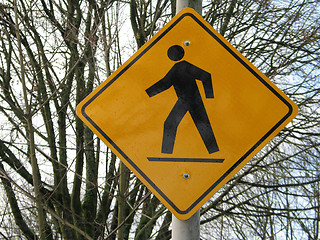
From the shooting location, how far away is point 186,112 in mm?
2262

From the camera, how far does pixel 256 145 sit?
7.29 feet

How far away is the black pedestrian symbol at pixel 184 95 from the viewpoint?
7.33 feet

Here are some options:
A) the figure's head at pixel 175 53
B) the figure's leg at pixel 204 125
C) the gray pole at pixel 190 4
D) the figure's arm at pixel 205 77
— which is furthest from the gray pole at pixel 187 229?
the gray pole at pixel 190 4

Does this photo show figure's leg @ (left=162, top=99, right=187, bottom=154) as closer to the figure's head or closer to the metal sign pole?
the figure's head

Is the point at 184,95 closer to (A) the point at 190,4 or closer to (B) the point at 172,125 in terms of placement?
(B) the point at 172,125

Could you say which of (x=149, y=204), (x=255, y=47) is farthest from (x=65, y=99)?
(x=255, y=47)

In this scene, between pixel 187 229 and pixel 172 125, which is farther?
pixel 172 125

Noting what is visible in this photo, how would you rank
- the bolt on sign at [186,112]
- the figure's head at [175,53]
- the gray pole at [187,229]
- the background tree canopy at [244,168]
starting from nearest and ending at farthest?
1. the gray pole at [187,229]
2. the bolt on sign at [186,112]
3. the figure's head at [175,53]
4. the background tree canopy at [244,168]

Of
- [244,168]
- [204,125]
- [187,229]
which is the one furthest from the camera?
[244,168]

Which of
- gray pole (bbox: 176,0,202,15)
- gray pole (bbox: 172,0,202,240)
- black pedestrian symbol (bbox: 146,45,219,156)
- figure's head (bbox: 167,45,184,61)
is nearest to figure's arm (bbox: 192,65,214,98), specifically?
black pedestrian symbol (bbox: 146,45,219,156)

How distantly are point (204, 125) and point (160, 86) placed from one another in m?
0.33

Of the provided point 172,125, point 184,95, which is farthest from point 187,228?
point 184,95

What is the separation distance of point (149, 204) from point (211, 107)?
498 cm

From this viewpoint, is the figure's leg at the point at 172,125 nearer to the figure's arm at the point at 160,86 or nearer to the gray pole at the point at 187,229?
the figure's arm at the point at 160,86
